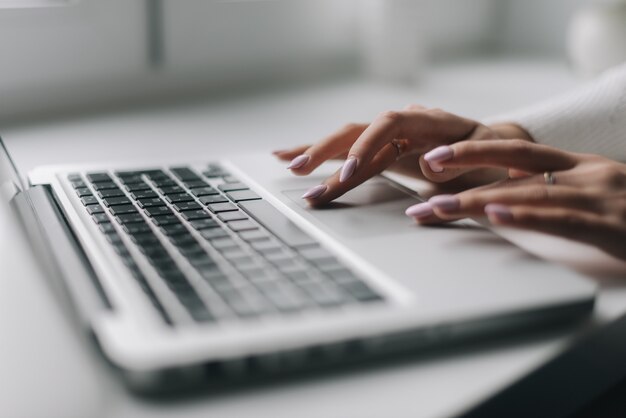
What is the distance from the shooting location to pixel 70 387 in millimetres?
356

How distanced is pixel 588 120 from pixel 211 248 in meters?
0.46

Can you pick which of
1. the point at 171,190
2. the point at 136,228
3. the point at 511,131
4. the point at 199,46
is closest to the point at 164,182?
the point at 171,190

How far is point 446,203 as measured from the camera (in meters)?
0.51

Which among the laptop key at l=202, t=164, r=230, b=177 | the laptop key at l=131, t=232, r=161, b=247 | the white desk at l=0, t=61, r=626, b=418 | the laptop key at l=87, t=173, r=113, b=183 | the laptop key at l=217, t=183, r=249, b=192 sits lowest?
the white desk at l=0, t=61, r=626, b=418

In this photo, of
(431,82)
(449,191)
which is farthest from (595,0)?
(449,191)

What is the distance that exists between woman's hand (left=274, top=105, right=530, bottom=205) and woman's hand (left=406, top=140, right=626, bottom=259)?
→ 52 mm

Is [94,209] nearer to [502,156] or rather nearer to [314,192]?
[314,192]

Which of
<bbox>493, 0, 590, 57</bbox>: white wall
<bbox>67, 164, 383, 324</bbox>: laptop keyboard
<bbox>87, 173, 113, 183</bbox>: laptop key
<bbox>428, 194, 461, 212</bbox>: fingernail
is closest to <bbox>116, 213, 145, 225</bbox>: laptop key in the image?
<bbox>67, 164, 383, 324</bbox>: laptop keyboard

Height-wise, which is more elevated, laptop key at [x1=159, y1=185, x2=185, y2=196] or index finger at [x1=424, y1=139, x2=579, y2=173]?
index finger at [x1=424, y1=139, x2=579, y2=173]

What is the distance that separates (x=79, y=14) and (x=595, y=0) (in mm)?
1189

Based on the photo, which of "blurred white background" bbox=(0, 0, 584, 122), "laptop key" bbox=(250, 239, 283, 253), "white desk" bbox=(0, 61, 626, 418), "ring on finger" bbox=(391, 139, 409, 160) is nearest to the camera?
"white desk" bbox=(0, 61, 626, 418)

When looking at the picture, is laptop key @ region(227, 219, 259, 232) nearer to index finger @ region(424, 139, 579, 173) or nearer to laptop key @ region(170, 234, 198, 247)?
laptop key @ region(170, 234, 198, 247)

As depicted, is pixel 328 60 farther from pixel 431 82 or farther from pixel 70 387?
pixel 70 387

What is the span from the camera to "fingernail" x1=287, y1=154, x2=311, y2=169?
2.15 ft
